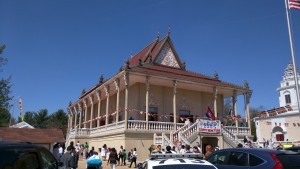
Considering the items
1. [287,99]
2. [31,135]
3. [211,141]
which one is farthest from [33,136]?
[287,99]

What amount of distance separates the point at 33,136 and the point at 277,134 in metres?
41.6

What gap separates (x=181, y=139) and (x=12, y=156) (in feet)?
54.6

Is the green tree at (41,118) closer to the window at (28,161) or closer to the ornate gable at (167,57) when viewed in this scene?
the ornate gable at (167,57)

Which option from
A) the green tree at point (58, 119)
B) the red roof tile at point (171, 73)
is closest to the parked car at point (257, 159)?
the red roof tile at point (171, 73)

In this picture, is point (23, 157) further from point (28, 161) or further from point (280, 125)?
point (280, 125)

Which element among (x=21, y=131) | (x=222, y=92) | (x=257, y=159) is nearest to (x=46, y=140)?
(x=21, y=131)

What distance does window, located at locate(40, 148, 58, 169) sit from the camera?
20.2 ft

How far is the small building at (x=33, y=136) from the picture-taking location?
1264cm

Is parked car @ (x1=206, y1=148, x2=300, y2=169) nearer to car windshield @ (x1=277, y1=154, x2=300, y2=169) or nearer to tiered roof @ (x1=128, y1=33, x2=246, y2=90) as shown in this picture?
car windshield @ (x1=277, y1=154, x2=300, y2=169)

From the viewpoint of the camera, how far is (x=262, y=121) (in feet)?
156

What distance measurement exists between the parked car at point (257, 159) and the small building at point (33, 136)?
810 cm

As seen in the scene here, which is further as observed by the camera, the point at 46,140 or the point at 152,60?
the point at 152,60

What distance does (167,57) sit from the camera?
32062mm

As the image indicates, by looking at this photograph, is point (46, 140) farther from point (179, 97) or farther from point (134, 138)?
point (179, 97)
